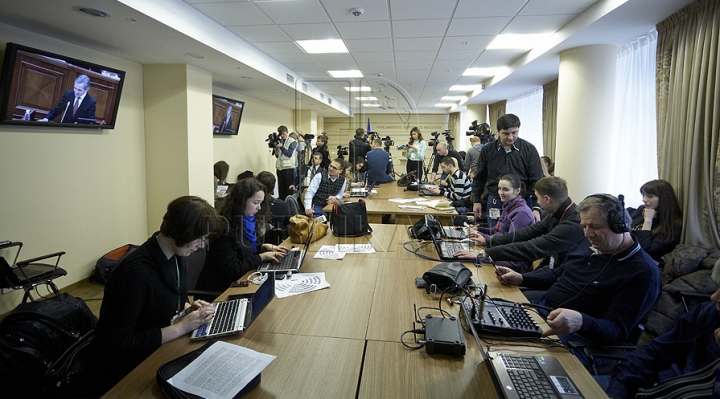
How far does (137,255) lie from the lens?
1393 mm

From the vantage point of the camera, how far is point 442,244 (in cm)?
253

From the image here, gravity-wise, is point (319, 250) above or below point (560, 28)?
below

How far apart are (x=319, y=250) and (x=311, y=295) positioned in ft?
2.51

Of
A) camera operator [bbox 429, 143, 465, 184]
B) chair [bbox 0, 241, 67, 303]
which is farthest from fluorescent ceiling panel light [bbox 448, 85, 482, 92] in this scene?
chair [bbox 0, 241, 67, 303]

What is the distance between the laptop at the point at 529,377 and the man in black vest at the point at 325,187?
3266mm

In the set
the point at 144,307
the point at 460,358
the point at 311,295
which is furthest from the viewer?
the point at 311,295

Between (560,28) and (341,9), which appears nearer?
(341,9)

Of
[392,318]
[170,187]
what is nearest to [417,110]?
[170,187]

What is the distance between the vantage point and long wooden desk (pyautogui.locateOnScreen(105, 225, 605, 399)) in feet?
3.54

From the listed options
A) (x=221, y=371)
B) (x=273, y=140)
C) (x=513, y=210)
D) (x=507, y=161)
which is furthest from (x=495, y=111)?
(x=221, y=371)

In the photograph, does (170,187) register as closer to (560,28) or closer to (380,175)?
(380,175)

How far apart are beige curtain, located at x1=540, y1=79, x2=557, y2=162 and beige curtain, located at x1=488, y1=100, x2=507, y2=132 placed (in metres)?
2.55

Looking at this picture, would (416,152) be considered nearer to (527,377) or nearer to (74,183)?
(74,183)

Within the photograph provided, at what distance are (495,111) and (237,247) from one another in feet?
29.3
